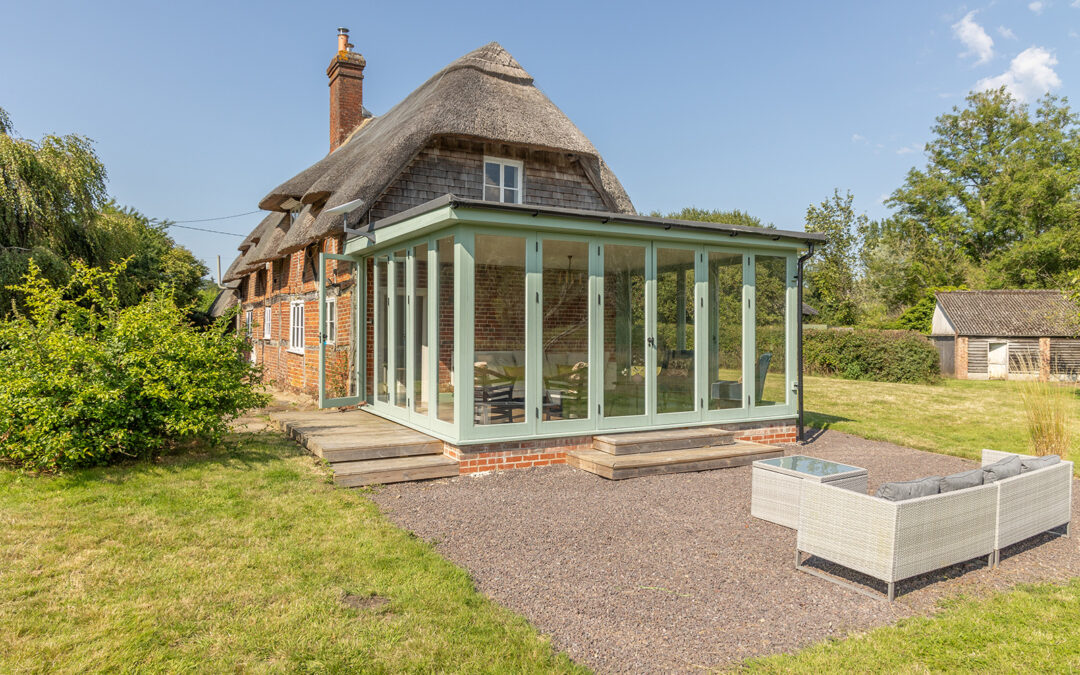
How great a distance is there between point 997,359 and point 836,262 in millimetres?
17164

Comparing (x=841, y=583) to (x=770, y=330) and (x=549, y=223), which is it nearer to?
(x=549, y=223)

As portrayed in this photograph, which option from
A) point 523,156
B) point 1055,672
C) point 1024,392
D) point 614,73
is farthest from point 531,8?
point 1055,672

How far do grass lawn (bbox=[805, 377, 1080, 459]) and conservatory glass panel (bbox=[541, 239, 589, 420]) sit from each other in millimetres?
5211

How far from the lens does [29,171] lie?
550 inches

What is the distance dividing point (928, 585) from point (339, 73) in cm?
1618

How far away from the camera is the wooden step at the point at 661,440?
6535 mm

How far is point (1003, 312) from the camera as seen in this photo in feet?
74.4

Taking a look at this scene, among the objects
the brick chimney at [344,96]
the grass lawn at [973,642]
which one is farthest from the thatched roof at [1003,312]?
the grass lawn at [973,642]

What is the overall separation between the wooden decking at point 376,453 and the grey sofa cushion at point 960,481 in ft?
13.3

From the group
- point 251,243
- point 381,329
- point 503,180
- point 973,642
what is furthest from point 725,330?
point 251,243

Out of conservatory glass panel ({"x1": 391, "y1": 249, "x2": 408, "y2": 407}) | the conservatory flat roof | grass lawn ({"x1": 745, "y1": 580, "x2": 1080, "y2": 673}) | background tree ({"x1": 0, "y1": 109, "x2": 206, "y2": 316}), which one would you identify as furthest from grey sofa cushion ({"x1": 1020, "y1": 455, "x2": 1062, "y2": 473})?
background tree ({"x1": 0, "y1": 109, "x2": 206, "y2": 316})

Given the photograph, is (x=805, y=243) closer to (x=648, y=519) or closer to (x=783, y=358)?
(x=783, y=358)

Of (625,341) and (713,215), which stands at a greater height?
(713,215)

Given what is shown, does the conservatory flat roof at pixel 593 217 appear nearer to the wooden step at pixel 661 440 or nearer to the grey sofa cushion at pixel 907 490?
the wooden step at pixel 661 440
